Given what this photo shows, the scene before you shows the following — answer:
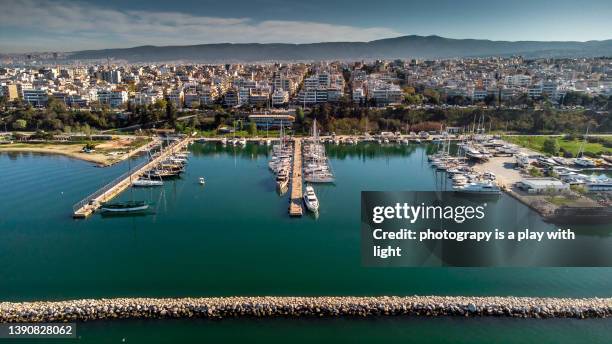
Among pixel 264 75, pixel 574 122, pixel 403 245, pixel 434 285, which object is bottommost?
pixel 434 285

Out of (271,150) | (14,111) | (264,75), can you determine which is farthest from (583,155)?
(264,75)

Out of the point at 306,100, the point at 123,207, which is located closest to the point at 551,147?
the point at 123,207

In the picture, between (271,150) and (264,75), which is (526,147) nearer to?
(271,150)

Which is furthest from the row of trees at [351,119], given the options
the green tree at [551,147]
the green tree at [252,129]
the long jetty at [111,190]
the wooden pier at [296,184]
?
the long jetty at [111,190]

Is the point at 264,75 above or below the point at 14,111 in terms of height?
above

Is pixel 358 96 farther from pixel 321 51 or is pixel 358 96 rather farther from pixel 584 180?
pixel 321 51

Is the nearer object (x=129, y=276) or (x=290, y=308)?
(x=290, y=308)

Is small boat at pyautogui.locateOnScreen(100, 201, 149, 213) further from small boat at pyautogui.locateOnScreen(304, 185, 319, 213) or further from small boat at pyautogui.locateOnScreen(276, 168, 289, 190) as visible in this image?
small boat at pyautogui.locateOnScreen(304, 185, 319, 213)
